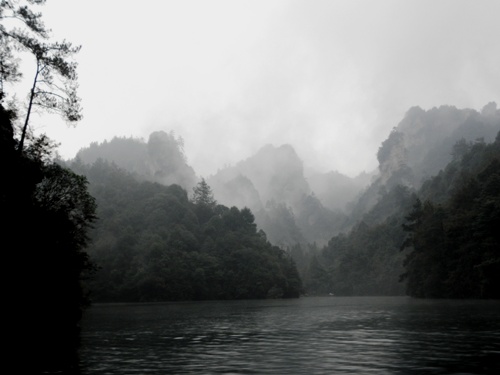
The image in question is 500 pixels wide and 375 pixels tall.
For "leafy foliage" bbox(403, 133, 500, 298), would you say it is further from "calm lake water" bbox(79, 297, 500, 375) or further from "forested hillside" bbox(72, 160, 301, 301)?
"calm lake water" bbox(79, 297, 500, 375)

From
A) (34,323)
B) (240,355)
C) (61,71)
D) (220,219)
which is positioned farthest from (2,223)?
(220,219)

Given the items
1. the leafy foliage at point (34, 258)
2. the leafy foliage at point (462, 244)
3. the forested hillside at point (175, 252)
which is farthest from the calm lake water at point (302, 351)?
the forested hillside at point (175, 252)

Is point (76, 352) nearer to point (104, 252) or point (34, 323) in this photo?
point (34, 323)

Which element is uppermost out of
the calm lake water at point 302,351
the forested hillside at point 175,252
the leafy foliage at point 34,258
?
the forested hillside at point 175,252

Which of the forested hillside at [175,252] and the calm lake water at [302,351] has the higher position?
the forested hillside at [175,252]

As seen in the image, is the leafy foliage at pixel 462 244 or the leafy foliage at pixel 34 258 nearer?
the leafy foliage at pixel 34 258

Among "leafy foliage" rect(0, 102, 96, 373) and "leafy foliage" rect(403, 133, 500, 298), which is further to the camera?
"leafy foliage" rect(403, 133, 500, 298)

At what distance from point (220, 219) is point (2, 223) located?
141m

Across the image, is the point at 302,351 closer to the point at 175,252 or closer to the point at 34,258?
the point at 34,258

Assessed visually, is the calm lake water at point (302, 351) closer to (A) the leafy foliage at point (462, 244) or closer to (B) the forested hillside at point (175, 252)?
(A) the leafy foliage at point (462, 244)

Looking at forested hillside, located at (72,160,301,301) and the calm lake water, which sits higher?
forested hillside, located at (72,160,301,301)

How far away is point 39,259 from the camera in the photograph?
32375 mm

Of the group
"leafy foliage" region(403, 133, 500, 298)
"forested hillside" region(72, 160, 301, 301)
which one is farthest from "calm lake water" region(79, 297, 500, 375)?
"forested hillside" region(72, 160, 301, 301)

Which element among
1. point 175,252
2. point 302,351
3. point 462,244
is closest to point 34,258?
point 302,351
